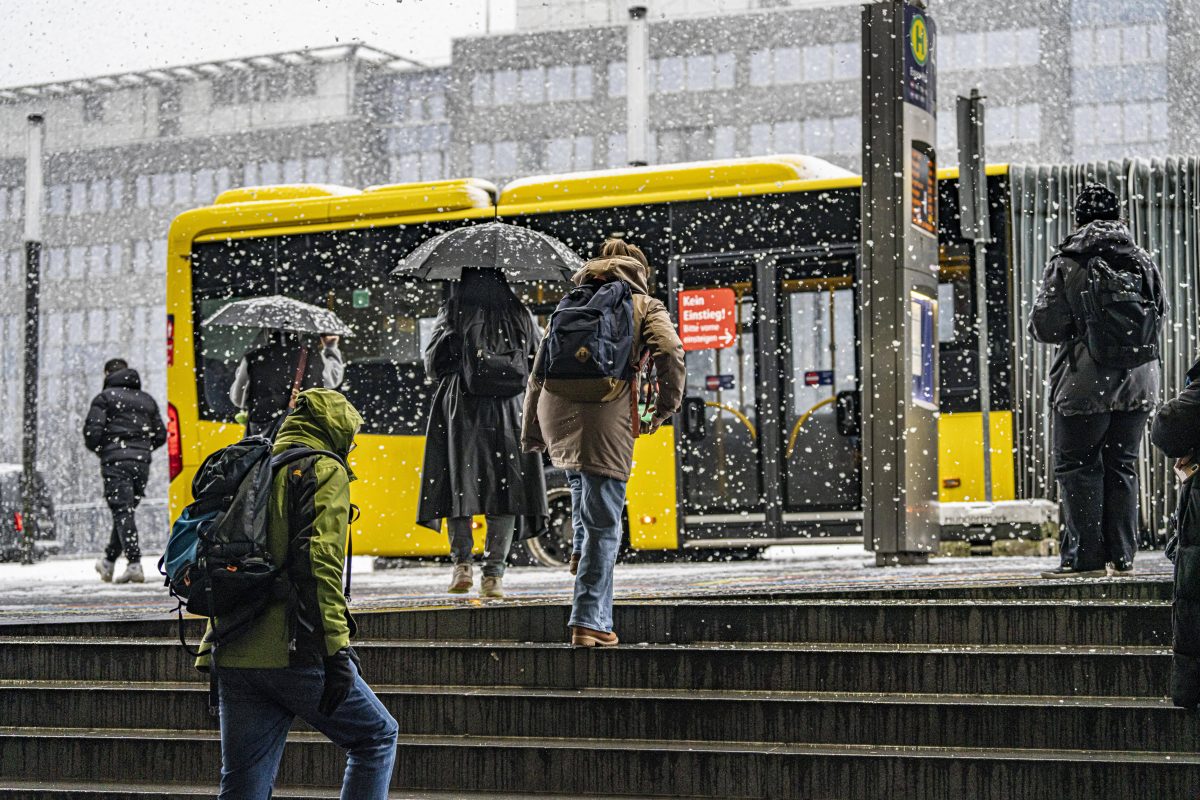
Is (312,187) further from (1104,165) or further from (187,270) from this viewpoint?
(1104,165)

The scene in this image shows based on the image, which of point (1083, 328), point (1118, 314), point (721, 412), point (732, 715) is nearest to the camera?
point (732, 715)

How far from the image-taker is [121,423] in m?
13.8

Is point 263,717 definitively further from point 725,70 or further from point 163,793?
point 725,70

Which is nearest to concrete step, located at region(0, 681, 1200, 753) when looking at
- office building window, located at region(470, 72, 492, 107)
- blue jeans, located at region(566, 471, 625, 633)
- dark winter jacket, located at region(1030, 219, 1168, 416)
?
blue jeans, located at region(566, 471, 625, 633)

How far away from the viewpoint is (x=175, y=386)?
14.3 m

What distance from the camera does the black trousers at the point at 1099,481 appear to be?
811cm

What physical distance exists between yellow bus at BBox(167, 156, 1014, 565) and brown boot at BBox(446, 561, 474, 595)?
4.00 meters

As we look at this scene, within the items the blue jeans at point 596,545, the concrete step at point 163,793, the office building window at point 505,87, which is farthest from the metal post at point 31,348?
the office building window at point 505,87

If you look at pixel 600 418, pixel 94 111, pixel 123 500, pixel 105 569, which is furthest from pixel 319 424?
pixel 94 111

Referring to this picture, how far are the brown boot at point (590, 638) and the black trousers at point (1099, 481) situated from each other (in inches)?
102

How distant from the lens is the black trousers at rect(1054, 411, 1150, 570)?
8.11m

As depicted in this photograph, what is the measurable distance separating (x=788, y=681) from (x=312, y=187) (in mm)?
9105

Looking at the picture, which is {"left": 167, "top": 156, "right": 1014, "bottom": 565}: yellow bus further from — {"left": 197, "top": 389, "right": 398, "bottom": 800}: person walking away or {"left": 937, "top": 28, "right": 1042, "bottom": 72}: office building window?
{"left": 937, "top": 28, "right": 1042, "bottom": 72}: office building window

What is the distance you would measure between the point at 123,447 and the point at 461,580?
586 cm
